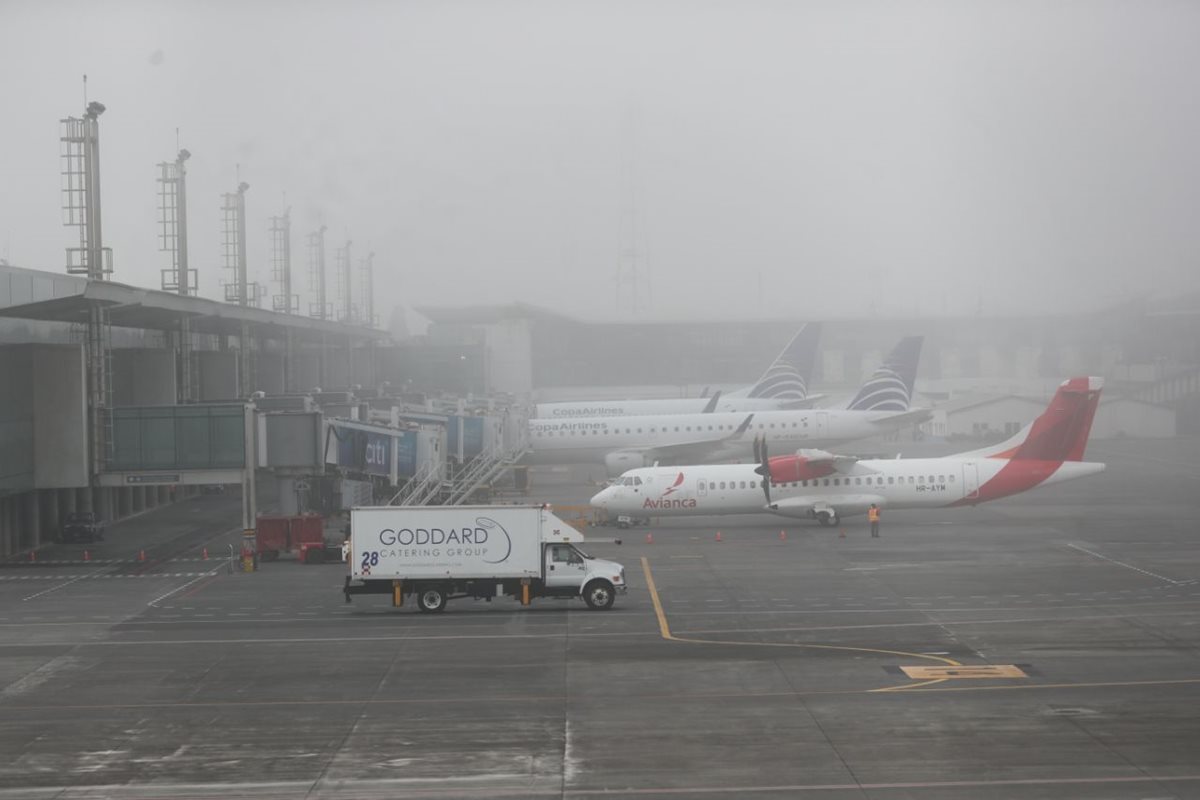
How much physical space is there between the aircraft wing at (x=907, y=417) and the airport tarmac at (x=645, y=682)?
28.3m

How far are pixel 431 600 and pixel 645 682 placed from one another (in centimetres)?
1212

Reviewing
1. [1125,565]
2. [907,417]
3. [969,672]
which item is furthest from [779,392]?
[969,672]

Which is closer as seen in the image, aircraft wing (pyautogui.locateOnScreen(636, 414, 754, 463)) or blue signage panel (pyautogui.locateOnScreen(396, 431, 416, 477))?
blue signage panel (pyautogui.locateOnScreen(396, 431, 416, 477))

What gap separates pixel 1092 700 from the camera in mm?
27312

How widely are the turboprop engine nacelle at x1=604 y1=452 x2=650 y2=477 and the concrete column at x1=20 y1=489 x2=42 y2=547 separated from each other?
1327 inches

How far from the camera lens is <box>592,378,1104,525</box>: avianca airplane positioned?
58000 millimetres

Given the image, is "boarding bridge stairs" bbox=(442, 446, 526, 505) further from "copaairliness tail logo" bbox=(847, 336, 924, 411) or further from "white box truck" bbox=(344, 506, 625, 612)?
"copaairliness tail logo" bbox=(847, 336, 924, 411)

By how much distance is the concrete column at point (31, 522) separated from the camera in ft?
192

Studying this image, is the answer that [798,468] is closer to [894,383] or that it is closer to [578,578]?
[578,578]

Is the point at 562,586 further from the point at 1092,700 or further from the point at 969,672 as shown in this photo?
the point at 1092,700

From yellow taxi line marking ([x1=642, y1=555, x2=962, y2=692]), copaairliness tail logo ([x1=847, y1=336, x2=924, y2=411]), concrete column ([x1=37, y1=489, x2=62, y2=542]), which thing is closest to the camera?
yellow taxi line marking ([x1=642, y1=555, x2=962, y2=692])

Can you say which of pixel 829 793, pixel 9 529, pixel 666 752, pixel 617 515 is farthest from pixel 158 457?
pixel 829 793

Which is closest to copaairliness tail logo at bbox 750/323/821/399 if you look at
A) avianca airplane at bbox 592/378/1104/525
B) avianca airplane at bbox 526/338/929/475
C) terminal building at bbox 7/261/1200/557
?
terminal building at bbox 7/261/1200/557

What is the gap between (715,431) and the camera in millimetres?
84000
